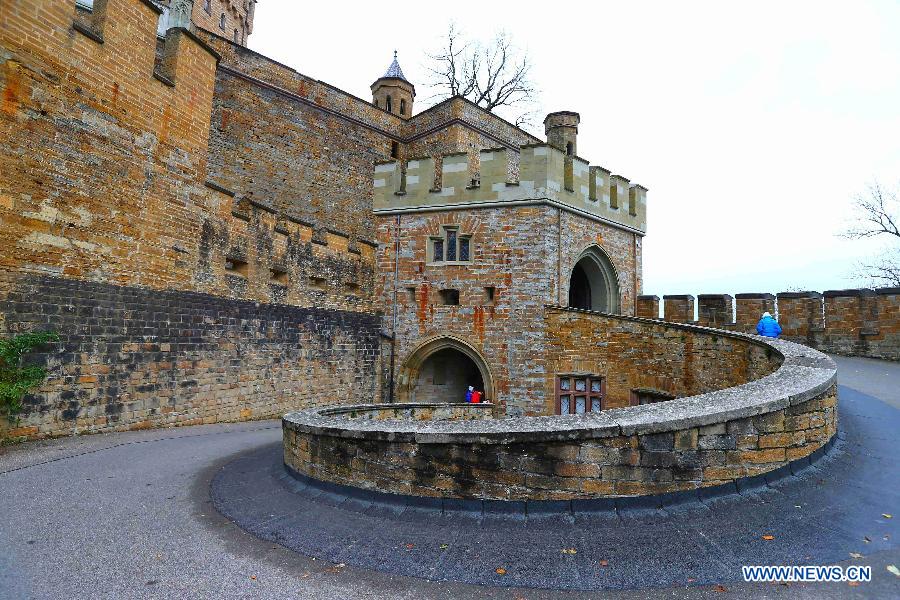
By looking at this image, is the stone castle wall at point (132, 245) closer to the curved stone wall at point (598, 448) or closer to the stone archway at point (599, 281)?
the curved stone wall at point (598, 448)

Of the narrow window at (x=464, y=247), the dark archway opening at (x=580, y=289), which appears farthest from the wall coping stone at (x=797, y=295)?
the narrow window at (x=464, y=247)

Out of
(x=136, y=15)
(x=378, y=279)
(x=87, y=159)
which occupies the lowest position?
(x=378, y=279)

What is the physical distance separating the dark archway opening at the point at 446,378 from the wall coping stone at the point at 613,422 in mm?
9025

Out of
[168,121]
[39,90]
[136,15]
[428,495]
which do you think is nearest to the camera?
[428,495]

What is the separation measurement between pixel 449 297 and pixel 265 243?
16.0ft

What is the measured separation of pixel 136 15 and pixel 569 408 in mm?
11537

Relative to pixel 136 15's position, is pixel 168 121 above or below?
below

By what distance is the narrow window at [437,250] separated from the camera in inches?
514

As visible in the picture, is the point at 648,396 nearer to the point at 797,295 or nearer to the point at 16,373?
the point at 797,295

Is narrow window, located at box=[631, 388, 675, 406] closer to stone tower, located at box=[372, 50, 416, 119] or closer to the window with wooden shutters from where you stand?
the window with wooden shutters

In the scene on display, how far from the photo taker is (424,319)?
12945 mm

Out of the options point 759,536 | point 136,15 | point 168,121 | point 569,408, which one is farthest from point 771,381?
point 136,15

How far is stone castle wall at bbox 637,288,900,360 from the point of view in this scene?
A: 10.6 meters

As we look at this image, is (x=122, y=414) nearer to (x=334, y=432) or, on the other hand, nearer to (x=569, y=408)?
(x=334, y=432)
